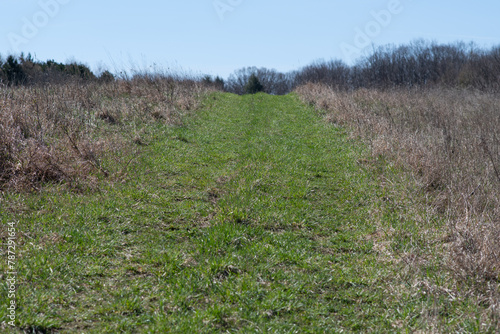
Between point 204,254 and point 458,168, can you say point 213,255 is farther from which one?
point 458,168

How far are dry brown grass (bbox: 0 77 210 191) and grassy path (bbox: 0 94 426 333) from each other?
0.54 meters

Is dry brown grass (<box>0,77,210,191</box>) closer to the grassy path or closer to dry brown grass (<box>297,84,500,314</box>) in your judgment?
the grassy path

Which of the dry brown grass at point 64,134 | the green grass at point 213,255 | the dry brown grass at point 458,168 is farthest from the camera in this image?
the dry brown grass at point 64,134

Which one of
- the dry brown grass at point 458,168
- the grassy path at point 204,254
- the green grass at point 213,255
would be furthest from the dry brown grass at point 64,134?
the dry brown grass at point 458,168

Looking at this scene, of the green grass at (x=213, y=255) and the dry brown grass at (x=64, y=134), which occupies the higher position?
the dry brown grass at (x=64, y=134)

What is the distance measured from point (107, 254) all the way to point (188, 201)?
1.91 metres

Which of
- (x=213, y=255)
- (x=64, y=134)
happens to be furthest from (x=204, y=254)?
(x=64, y=134)

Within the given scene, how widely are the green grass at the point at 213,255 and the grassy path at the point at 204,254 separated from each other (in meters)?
0.02

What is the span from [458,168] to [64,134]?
7127mm

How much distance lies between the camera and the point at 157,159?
8.10m

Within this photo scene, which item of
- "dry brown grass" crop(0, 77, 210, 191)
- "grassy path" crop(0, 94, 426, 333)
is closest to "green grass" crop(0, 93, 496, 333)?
"grassy path" crop(0, 94, 426, 333)

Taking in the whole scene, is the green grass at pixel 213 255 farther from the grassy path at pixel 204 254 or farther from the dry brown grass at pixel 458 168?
the dry brown grass at pixel 458 168

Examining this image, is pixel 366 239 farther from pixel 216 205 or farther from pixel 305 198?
pixel 216 205

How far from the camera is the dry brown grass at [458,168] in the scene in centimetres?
382
